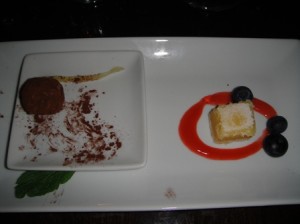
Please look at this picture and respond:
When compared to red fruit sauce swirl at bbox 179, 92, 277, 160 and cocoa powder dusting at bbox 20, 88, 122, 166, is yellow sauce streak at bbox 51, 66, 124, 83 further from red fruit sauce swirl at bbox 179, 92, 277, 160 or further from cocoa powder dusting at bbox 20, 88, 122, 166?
red fruit sauce swirl at bbox 179, 92, 277, 160

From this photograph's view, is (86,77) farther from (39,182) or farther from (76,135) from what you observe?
(39,182)

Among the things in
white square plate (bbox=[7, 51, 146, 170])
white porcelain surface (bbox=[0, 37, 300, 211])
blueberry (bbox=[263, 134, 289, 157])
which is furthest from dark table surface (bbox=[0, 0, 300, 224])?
blueberry (bbox=[263, 134, 289, 157])

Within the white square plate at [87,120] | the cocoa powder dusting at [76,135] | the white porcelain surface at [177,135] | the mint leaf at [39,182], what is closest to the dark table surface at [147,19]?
the white porcelain surface at [177,135]

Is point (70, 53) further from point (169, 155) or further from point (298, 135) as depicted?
point (298, 135)

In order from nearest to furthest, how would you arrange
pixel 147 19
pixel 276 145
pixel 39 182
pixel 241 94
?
pixel 39 182
pixel 276 145
pixel 241 94
pixel 147 19

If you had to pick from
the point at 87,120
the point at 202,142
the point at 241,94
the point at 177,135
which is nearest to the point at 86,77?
the point at 87,120

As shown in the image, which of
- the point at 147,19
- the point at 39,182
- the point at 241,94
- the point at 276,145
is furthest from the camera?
the point at 147,19

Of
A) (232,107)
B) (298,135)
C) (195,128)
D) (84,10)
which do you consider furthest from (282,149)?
(84,10)
